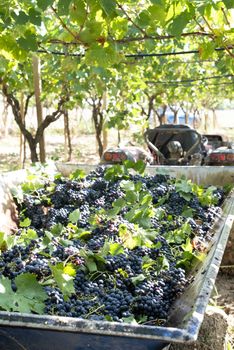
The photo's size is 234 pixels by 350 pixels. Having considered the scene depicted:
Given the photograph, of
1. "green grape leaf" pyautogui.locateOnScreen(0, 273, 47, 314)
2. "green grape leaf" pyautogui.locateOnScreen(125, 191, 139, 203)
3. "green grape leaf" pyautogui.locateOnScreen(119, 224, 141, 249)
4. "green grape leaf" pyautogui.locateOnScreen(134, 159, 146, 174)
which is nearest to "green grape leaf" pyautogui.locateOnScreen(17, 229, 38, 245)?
"green grape leaf" pyautogui.locateOnScreen(119, 224, 141, 249)

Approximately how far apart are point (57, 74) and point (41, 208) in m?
5.03

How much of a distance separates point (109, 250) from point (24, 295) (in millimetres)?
603

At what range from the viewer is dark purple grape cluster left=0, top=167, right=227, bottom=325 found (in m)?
1.96

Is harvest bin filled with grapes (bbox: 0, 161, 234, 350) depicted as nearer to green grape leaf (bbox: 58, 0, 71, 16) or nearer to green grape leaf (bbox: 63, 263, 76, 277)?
green grape leaf (bbox: 63, 263, 76, 277)

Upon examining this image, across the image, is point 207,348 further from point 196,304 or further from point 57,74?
point 57,74

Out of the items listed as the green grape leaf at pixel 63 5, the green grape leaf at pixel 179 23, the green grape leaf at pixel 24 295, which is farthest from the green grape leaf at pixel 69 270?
the green grape leaf at pixel 179 23

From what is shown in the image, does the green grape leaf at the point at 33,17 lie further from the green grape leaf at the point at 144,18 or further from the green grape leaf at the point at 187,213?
the green grape leaf at the point at 187,213

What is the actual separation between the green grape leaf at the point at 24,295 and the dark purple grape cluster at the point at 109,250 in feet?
0.12

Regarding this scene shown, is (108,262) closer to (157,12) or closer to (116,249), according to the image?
(116,249)

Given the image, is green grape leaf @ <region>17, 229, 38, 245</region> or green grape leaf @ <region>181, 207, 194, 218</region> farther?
green grape leaf @ <region>181, 207, 194, 218</region>

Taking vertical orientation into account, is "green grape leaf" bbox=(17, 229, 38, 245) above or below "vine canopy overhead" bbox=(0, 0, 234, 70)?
below

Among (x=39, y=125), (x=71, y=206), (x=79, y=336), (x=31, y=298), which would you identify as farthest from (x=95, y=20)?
(x=39, y=125)

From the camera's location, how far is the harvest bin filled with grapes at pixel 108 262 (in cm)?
158

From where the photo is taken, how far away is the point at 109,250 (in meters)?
2.36
